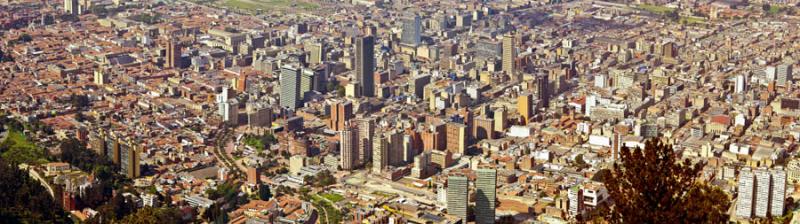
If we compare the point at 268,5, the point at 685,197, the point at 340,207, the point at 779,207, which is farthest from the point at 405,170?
the point at 268,5

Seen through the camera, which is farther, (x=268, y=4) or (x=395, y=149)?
(x=268, y=4)

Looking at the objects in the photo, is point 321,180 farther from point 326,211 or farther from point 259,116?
point 259,116

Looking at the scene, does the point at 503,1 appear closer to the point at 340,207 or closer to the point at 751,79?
the point at 751,79

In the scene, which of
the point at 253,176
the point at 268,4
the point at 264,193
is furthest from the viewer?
the point at 268,4

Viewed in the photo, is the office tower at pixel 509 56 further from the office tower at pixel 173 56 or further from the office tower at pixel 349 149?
the office tower at pixel 349 149

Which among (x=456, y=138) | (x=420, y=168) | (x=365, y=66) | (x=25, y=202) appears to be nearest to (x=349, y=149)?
(x=420, y=168)

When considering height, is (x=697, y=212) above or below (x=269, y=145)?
above

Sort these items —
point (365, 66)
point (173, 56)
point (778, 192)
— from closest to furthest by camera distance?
1. point (778, 192)
2. point (365, 66)
3. point (173, 56)

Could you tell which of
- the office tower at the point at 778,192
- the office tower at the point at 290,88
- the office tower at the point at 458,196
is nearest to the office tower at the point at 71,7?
the office tower at the point at 290,88

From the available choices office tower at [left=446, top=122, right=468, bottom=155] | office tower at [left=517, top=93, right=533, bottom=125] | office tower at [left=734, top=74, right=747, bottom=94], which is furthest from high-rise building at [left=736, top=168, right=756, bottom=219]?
office tower at [left=734, top=74, right=747, bottom=94]
